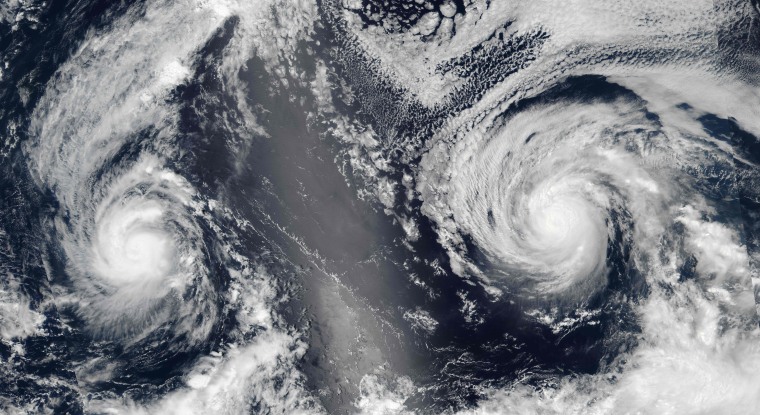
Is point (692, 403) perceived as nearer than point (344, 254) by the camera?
Yes

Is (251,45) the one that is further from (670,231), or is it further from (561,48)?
(670,231)

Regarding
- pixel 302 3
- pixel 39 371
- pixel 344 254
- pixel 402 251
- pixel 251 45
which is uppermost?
pixel 302 3

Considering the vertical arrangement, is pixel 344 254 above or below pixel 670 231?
Result: below

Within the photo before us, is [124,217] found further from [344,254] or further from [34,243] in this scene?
[344,254]

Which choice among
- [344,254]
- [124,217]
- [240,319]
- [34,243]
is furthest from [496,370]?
[34,243]

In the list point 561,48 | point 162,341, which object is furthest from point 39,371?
point 561,48

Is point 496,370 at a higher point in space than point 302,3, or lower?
lower
